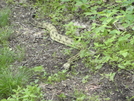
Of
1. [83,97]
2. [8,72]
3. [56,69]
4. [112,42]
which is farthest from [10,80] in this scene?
[112,42]

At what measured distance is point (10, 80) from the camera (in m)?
4.02

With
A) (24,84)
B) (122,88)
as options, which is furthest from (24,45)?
(122,88)

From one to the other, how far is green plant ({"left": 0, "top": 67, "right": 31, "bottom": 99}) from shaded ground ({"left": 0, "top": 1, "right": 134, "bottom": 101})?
13.0 inches

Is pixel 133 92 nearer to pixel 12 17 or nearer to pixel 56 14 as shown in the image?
pixel 56 14

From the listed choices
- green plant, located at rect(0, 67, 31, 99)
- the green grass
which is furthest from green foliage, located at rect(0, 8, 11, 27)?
green plant, located at rect(0, 67, 31, 99)

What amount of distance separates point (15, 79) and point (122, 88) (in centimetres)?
177

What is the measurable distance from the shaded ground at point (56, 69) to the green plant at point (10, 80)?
33 cm

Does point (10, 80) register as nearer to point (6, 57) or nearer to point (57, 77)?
point (57, 77)

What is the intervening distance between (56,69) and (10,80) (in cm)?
110

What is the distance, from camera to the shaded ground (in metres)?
4.03

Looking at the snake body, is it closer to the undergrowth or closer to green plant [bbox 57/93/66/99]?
the undergrowth

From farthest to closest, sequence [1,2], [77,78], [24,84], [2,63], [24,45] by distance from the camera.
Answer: [1,2] → [24,45] → [2,63] → [77,78] → [24,84]

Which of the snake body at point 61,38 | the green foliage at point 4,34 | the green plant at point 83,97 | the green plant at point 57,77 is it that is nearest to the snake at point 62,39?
the snake body at point 61,38

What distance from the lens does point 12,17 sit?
25.1 ft
